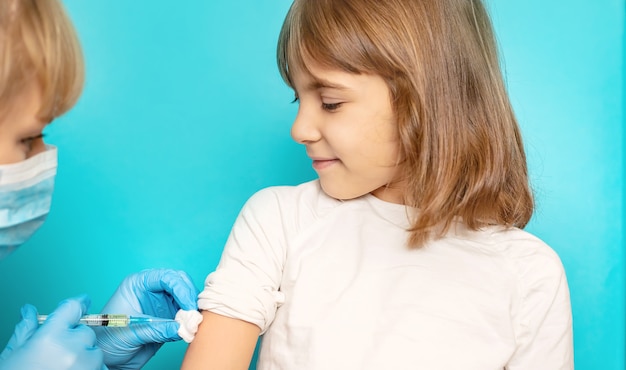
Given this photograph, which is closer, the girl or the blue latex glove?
the girl

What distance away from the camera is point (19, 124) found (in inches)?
47.6

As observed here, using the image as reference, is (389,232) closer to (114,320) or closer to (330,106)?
(330,106)

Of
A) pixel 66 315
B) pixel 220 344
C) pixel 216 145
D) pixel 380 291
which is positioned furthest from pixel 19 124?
pixel 216 145

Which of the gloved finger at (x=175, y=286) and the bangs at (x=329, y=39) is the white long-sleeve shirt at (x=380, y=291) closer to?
the gloved finger at (x=175, y=286)

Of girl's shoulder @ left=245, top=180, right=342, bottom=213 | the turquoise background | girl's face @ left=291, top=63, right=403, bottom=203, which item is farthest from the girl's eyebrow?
the turquoise background

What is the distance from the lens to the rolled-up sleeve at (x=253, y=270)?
137 cm

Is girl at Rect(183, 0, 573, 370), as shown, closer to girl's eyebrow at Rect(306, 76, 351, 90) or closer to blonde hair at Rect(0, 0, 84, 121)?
girl's eyebrow at Rect(306, 76, 351, 90)

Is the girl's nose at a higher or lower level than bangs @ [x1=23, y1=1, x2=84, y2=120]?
lower

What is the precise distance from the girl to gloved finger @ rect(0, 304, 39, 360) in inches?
12.1

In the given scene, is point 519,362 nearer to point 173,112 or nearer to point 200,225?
point 200,225

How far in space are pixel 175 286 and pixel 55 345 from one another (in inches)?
9.9

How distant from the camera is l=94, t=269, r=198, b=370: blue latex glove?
4.84 feet

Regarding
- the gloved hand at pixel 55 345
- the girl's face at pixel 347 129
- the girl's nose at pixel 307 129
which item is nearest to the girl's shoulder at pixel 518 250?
the girl's face at pixel 347 129

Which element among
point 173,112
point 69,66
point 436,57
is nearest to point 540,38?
point 436,57
